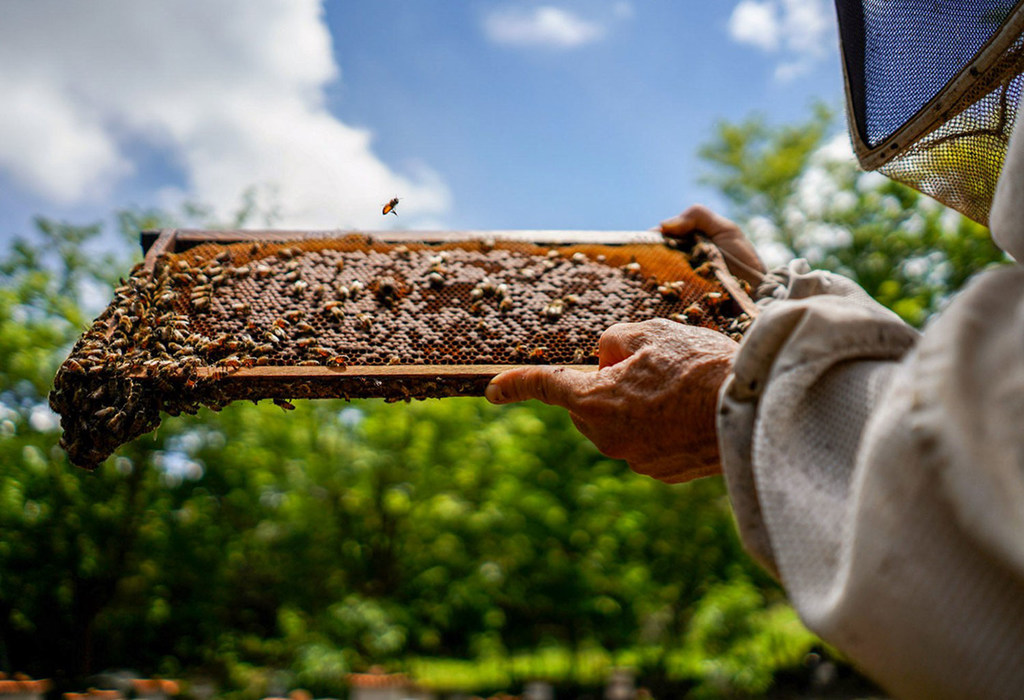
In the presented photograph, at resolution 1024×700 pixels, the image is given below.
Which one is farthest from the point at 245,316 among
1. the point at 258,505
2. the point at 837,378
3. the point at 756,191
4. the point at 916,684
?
the point at 756,191

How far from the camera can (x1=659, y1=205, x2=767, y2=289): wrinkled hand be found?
3627mm

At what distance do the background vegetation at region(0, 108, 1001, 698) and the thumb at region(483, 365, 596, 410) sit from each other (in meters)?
13.2

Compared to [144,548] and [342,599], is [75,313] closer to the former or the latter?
[144,548]

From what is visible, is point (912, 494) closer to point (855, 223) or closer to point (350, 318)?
point (350, 318)

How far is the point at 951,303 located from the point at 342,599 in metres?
19.0

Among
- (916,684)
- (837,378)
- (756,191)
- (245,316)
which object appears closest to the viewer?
(916,684)

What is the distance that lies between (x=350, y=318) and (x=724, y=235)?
1.99m

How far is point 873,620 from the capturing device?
1.02 m

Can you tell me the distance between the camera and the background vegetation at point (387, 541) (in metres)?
15.3

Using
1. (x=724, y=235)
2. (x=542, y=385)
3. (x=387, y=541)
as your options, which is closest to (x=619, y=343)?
(x=542, y=385)

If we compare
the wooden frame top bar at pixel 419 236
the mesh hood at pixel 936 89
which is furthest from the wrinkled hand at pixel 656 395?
the wooden frame top bar at pixel 419 236

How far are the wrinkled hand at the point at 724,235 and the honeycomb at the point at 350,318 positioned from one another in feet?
0.49

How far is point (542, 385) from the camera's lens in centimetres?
232

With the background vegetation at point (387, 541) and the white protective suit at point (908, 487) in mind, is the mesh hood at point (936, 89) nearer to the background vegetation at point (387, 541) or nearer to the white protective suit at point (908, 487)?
the white protective suit at point (908, 487)
